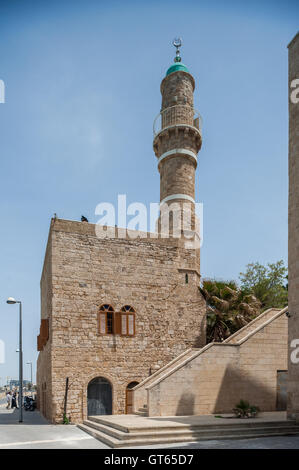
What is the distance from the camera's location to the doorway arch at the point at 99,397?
53.9 feet

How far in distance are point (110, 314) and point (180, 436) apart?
7246 mm

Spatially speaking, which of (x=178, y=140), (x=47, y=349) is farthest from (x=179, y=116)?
(x=47, y=349)

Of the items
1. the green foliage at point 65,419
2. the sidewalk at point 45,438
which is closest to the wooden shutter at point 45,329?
A: the green foliage at point 65,419

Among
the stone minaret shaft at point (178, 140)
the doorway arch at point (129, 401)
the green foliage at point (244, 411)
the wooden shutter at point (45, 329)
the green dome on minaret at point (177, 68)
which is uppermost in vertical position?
the green dome on minaret at point (177, 68)

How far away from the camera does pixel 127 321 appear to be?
17812 mm

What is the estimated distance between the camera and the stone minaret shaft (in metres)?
23.3

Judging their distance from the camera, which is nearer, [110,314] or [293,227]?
[293,227]

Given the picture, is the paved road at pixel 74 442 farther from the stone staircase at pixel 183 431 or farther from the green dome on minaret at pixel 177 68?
the green dome on minaret at pixel 177 68

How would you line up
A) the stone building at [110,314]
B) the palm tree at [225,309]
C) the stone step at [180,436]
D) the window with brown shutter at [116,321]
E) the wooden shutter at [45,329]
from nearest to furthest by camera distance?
1. the stone step at [180,436]
2. the stone building at [110,314]
3. the window with brown shutter at [116,321]
4. the wooden shutter at [45,329]
5. the palm tree at [225,309]

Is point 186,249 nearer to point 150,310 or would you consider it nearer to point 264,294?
point 150,310

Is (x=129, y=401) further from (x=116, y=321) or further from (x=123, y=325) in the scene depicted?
(x=116, y=321)

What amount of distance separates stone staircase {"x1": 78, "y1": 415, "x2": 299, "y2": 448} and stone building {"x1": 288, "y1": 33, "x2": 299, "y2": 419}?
0.96 meters

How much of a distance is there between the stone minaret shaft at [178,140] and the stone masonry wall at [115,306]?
445 cm
